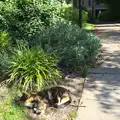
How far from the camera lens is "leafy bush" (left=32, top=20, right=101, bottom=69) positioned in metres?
6.79

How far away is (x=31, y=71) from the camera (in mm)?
5480

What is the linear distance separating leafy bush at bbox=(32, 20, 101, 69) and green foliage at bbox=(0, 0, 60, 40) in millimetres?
655

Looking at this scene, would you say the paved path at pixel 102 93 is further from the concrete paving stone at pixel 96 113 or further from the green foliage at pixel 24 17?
the green foliage at pixel 24 17

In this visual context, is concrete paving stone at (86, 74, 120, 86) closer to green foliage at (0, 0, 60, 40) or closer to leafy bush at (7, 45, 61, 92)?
leafy bush at (7, 45, 61, 92)

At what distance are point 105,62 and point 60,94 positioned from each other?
10.2 ft

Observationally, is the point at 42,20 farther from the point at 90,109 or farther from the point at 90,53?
the point at 90,109

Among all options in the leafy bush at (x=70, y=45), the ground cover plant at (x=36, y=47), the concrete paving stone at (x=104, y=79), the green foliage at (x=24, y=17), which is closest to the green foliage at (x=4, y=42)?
the ground cover plant at (x=36, y=47)

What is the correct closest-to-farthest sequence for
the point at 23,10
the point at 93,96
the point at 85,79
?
1. the point at 93,96
2. the point at 85,79
3. the point at 23,10

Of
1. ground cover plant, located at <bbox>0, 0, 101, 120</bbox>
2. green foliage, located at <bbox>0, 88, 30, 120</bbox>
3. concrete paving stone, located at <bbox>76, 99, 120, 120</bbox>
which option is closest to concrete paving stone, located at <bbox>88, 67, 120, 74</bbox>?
ground cover plant, located at <bbox>0, 0, 101, 120</bbox>

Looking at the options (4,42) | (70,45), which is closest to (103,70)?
(70,45)

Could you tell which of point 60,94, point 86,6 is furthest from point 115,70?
point 86,6

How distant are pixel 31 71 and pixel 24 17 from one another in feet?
11.5

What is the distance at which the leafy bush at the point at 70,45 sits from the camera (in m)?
6.79

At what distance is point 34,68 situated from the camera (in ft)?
18.0
